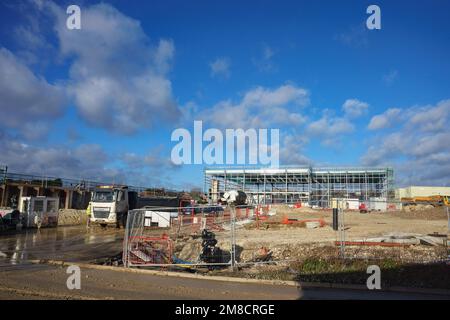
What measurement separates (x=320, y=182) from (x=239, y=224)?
42.6 metres

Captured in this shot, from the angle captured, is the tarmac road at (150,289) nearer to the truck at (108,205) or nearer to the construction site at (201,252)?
the construction site at (201,252)

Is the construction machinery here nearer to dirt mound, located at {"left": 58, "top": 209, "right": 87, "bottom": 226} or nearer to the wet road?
the wet road

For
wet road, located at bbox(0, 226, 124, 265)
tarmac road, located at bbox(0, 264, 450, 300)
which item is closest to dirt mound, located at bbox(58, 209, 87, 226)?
wet road, located at bbox(0, 226, 124, 265)

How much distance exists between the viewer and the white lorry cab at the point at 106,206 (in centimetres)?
2773

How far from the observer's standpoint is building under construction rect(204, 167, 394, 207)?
60656mm

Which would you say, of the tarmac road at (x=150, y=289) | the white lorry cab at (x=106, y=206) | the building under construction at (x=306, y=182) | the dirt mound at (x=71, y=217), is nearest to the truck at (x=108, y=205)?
the white lorry cab at (x=106, y=206)

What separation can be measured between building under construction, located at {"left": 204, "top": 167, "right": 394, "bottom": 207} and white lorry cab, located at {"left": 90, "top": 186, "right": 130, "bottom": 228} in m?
30.1

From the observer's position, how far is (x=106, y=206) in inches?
1096

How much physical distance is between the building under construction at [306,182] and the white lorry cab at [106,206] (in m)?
30.1

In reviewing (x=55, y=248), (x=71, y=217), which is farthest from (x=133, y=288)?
(x=71, y=217)

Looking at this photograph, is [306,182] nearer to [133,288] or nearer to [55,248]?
[55,248]
